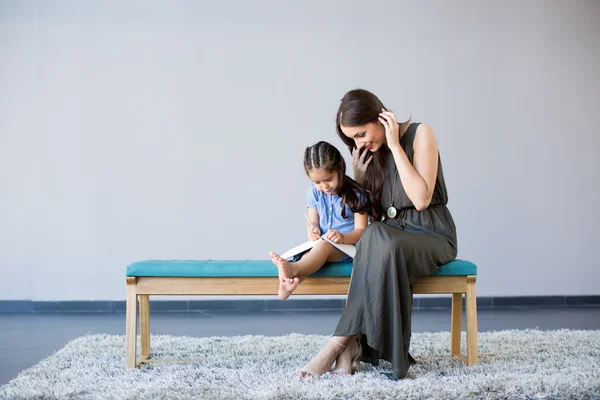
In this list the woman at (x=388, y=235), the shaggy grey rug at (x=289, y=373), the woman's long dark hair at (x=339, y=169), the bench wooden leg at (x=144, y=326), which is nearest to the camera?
the shaggy grey rug at (x=289, y=373)

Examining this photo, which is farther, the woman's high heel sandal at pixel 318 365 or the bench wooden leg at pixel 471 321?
the bench wooden leg at pixel 471 321

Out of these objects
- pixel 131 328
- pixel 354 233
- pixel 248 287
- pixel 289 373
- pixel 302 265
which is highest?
pixel 354 233

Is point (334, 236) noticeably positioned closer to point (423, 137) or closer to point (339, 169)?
point (339, 169)

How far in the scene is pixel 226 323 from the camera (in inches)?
178

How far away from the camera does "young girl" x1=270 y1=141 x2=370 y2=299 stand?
2.71 meters

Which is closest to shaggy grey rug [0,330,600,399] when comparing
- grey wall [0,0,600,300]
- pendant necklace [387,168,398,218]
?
pendant necklace [387,168,398,218]

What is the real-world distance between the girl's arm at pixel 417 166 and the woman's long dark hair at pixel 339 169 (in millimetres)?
228

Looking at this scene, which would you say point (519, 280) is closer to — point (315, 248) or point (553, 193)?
point (553, 193)

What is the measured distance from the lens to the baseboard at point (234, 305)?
520 centimetres

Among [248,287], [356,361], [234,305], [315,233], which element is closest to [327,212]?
[315,233]

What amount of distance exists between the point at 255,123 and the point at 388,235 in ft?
9.38

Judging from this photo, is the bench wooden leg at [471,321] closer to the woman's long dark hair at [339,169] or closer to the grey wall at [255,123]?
the woman's long dark hair at [339,169]

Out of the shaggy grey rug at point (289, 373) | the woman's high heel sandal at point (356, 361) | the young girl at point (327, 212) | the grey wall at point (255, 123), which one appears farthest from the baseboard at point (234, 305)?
the woman's high heel sandal at point (356, 361)

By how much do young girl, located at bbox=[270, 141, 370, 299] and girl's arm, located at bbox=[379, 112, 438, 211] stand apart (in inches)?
9.5
